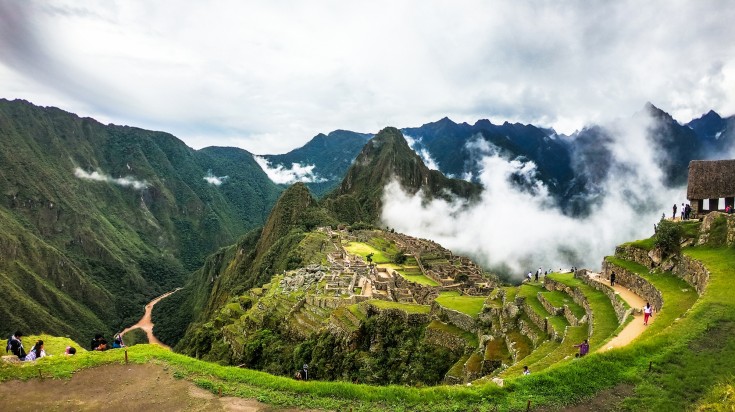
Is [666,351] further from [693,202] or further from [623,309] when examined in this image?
[693,202]

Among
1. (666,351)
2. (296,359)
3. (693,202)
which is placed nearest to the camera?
(666,351)

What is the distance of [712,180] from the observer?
29.6 m

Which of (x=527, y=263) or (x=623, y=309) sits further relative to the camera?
(x=527, y=263)

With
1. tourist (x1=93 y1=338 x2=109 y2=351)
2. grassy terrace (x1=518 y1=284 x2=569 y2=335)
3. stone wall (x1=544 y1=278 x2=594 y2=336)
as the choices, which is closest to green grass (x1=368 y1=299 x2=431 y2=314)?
grassy terrace (x1=518 y1=284 x2=569 y2=335)

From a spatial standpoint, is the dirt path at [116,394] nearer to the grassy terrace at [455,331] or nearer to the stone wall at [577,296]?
the stone wall at [577,296]

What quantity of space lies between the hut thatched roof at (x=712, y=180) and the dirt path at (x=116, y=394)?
30752mm

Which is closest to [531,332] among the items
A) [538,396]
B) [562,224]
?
[538,396]

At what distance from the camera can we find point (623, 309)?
2378cm

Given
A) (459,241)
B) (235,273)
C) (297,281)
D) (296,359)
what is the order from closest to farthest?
(296,359)
(297,281)
(235,273)
(459,241)

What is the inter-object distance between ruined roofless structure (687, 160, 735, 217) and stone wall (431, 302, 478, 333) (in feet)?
55.9

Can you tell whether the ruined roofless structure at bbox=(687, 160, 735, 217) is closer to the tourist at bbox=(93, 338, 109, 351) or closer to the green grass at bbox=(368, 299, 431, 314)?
the green grass at bbox=(368, 299, 431, 314)

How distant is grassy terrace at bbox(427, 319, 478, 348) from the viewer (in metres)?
31.2

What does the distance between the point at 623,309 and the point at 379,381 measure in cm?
1714

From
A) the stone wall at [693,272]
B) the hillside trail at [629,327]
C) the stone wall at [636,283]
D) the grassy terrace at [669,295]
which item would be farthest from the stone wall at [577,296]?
the stone wall at [693,272]
